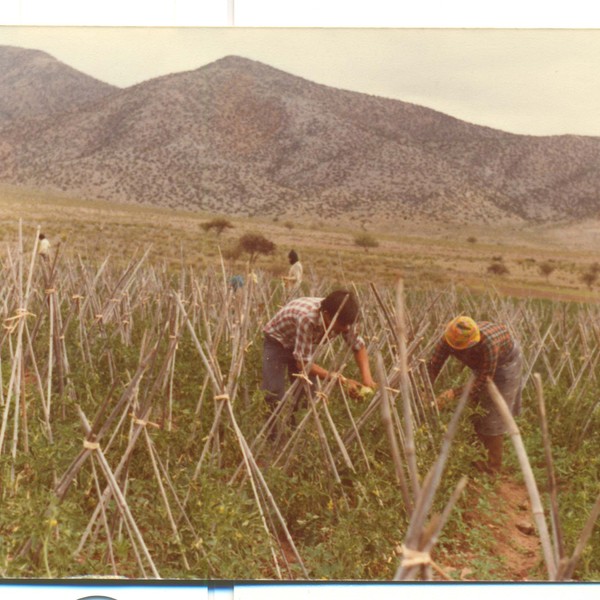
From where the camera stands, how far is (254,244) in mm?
3205

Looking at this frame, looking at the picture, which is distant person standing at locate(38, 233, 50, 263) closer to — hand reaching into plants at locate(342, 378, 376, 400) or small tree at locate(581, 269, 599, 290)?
hand reaching into plants at locate(342, 378, 376, 400)

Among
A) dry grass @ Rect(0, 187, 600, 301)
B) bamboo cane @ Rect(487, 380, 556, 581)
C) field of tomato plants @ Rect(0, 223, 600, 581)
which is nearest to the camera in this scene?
bamboo cane @ Rect(487, 380, 556, 581)

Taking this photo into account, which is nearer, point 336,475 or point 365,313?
point 336,475

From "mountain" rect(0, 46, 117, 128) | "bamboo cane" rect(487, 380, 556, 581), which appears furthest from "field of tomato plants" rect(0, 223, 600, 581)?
"bamboo cane" rect(487, 380, 556, 581)

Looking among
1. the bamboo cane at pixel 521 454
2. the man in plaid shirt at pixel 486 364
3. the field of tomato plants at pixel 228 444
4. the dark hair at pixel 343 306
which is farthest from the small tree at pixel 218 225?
the bamboo cane at pixel 521 454

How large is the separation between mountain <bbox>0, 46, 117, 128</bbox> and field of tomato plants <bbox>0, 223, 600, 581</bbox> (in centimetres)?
55

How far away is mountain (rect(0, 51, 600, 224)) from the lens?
319 centimetres

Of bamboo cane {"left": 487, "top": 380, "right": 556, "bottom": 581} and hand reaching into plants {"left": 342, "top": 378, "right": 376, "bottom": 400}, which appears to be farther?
hand reaching into plants {"left": 342, "top": 378, "right": 376, "bottom": 400}

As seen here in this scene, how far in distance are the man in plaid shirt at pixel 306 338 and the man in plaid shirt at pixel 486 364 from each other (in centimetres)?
35

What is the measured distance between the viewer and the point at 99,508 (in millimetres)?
2689

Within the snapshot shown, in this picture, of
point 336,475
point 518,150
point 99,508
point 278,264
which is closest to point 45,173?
point 278,264

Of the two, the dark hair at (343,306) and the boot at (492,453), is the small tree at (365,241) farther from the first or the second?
the boot at (492,453)

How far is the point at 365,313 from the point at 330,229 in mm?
387

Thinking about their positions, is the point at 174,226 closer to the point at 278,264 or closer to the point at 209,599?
the point at 278,264
